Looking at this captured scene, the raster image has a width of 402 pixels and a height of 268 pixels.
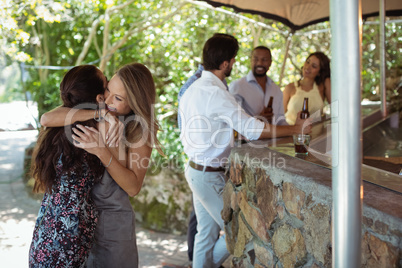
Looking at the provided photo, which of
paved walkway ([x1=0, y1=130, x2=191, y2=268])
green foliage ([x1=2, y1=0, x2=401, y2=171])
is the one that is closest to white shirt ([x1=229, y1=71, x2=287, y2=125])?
paved walkway ([x1=0, y1=130, x2=191, y2=268])

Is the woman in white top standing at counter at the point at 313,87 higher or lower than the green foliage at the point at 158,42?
lower

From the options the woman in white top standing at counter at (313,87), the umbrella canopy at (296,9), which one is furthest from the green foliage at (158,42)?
the woman in white top standing at counter at (313,87)

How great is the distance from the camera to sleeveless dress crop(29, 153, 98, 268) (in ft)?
6.47

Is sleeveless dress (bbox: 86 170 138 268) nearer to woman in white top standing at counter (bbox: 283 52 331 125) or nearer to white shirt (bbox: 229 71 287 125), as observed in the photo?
white shirt (bbox: 229 71 287 125)

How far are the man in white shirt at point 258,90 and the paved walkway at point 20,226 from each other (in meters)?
1.80

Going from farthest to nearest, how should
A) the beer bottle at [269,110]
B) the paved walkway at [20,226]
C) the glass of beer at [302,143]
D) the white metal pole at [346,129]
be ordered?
the paved walkway at [20,226], the beer bottle at [269,110], the glass of beer at [302,143], the white metal pole at [346,129]

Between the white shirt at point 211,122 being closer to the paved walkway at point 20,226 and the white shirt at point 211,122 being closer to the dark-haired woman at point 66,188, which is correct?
the dark-haired woman at point 66,188

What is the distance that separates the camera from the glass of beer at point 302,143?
2701 millimetres

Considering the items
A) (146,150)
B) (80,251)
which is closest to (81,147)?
(146,150)

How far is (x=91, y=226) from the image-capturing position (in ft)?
6.88

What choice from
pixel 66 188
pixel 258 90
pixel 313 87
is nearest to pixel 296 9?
pixel 313 87

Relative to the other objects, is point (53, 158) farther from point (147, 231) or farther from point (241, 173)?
point (147, 231)

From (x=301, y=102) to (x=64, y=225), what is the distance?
373cm

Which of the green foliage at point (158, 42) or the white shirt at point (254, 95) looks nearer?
the white shirt at point (254, 95)
